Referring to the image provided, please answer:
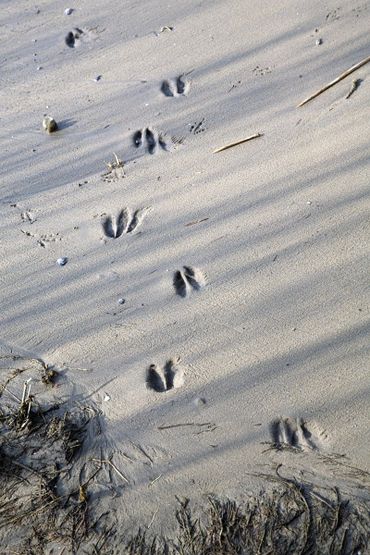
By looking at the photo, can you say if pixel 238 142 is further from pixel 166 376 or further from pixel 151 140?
pixel 166 376

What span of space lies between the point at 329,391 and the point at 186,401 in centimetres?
48

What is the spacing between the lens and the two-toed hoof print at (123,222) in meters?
2.81

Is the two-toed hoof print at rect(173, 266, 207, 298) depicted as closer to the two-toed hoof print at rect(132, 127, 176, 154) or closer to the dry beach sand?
the dry beach sand

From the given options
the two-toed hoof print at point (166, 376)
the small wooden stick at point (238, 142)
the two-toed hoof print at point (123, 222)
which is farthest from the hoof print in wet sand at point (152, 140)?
the two-toed hoof print at point (166, 376)

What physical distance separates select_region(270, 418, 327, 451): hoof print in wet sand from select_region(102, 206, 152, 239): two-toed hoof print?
106cm

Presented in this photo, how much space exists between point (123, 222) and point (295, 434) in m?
1.17

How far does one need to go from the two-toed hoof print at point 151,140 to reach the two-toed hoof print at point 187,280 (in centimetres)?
71

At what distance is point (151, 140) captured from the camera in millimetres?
3123

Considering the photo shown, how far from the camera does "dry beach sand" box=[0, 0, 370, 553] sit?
2.21m

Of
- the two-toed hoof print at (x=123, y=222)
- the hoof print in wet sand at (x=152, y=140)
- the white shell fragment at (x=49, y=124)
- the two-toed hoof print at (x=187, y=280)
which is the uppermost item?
the white shell fragment at (x=49, y=124)

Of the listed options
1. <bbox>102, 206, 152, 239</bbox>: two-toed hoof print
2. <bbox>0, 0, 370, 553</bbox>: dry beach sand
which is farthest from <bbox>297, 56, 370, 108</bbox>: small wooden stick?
<bbox>102, 206, 152, 239</bbox>: two-toed hoof print

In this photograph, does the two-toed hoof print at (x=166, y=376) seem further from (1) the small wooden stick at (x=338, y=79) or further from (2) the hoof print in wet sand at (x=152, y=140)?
(1) the small wooden stick at (x=338, y=79)

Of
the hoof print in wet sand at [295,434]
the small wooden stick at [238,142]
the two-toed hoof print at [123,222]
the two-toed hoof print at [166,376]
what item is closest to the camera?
the hoof print in wet sand at [295,434]

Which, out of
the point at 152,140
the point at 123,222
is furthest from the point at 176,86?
the point at 123,222
